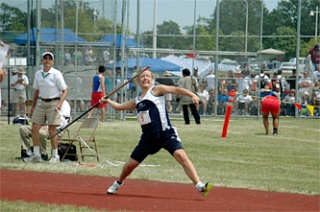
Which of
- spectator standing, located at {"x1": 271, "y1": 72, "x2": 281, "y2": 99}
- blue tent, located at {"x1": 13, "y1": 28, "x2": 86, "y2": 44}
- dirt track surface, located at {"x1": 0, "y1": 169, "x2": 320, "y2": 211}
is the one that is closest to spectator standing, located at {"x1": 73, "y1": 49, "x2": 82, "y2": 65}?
blue tent, located at {"x1": 13, "y1": 28, "x2": 86, "y2": 44}

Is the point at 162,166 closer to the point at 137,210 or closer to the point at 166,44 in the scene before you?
the point at 137,210

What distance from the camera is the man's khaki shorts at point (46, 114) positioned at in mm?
16641

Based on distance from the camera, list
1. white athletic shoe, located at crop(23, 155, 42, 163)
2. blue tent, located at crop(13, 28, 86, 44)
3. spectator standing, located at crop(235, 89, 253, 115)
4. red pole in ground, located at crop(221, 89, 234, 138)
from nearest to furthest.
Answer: white athletic shoe, located at crop(23, 155, 42, 163) < red pole in ground, located at crop(221, 89, 234, 138) < blue tent, located at crop(13, 28, 86, 44) < spectator standing, located at crop(235, 89, 253, 115)

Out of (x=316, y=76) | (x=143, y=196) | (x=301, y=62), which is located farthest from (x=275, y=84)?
(x=143, y=196)

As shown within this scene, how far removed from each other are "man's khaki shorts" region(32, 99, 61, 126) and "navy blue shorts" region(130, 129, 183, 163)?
4.73 meters

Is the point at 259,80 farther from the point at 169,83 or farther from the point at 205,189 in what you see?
the point at 205,189

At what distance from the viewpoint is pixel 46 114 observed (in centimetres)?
1670

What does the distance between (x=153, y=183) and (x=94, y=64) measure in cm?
1860

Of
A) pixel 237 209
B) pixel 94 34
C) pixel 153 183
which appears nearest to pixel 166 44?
pixel 94 34

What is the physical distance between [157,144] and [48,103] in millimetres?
5150

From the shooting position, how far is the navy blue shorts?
11961 mm

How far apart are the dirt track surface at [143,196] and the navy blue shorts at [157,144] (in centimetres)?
61

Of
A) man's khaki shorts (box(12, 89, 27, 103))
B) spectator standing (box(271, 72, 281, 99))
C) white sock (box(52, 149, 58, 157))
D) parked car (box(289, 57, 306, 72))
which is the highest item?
parked car (box(289, 57, 306, 72))

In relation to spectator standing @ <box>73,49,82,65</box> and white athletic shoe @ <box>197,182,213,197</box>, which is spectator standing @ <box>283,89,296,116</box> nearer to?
spectator standing @ <box>73,49,82,65</box>
